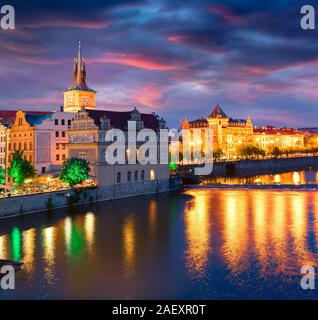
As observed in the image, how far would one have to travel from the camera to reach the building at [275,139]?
157m

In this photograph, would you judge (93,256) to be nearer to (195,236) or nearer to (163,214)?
(195,236)

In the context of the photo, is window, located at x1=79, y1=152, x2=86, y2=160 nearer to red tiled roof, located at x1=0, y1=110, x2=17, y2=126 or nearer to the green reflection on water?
the green reflection on water

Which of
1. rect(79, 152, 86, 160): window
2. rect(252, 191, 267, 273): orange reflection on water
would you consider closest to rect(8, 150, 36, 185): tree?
rect(79, 152, 86, 160): window

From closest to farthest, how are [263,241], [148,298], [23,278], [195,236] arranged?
[148,298] < [23,278] < [263,241] < [195,236]

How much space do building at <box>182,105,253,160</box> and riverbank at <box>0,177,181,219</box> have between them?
7471 cm

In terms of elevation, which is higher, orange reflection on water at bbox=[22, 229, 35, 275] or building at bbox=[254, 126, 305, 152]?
building at bbox=[254, 126, 305, 152]

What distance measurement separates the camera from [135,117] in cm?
5762

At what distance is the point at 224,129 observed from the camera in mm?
137625

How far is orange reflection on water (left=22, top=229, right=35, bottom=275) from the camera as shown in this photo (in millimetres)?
25312

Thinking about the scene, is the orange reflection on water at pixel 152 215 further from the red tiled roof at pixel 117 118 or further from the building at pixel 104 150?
the red tiled roof at pixel 117 118

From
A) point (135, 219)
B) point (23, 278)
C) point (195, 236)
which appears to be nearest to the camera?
point (23, 278)

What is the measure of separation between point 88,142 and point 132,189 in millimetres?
7816

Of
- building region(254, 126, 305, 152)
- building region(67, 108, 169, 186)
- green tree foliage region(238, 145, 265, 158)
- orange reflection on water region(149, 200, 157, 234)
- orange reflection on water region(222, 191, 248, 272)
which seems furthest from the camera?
building region(254, 126, 305, 152)

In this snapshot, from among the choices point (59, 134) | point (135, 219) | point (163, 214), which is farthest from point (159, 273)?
point (59, 134)
